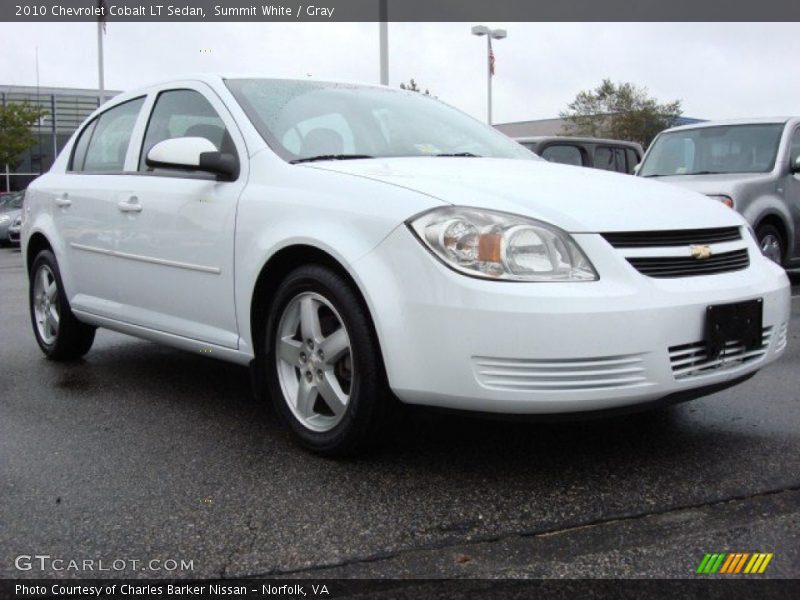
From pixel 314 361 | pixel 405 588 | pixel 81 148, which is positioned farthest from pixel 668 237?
pixel 81 148

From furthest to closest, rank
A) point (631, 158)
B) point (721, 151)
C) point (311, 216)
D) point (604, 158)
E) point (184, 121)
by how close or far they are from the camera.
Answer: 1. point (631, 158)
2. point (604, 158)
3. point (721, 151)
4. point (184, 121)
5. point (311, 216)

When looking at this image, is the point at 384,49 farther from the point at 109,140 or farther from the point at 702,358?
the point at 702,358

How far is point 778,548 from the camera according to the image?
8.30 ft

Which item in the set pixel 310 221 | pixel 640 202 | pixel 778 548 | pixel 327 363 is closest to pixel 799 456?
pixel 778 548

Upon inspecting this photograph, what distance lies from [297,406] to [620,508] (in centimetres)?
132

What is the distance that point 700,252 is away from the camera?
320 centimetres

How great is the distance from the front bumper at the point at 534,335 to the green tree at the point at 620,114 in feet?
123

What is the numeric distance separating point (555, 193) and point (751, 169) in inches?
262

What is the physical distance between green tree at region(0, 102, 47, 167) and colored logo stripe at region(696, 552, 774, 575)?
3771 cm

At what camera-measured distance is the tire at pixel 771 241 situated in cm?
885

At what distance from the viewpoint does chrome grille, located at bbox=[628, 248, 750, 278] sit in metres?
3.03

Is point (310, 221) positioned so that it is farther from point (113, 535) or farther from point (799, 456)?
point (799, 456)
